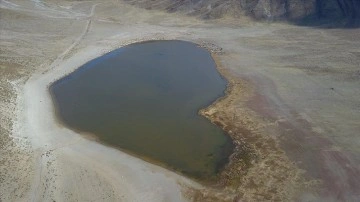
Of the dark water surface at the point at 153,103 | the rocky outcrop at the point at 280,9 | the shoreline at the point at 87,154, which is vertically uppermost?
the rocky outcrop at the point at 280,9

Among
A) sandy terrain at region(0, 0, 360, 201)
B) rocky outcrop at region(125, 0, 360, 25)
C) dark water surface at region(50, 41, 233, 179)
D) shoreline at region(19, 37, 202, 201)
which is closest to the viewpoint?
sandy terrain at region(0, 0, 360, 201)

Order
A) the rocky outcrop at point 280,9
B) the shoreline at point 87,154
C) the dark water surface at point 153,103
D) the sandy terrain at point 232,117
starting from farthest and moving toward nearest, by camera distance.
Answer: the rocky outcrop at point 280,9 < the dark water surface at point 153,103 < the shoreline at point 87,154 < the sandy terrain at point 232,117

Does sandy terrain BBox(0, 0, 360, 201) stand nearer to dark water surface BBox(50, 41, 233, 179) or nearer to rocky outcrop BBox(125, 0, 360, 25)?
dark water surface BBox(50, 41, 233, 179)

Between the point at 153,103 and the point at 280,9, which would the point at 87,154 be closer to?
the point at 153,103

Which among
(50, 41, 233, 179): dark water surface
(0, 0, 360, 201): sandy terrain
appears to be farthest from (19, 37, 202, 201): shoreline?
(50, 41, 233, 179): dark water surface

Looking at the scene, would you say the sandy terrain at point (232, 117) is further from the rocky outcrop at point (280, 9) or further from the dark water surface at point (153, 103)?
the rocky outcrop at point (280, 9)

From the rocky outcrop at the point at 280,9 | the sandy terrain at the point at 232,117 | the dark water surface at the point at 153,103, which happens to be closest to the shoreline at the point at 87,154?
the sandy terrain at the point at 232,117

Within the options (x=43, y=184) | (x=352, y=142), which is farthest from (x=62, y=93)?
(x=352, y=142)
